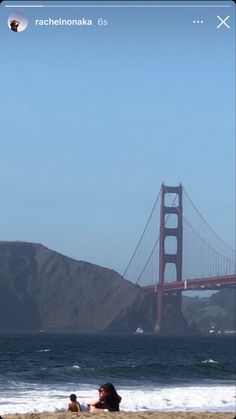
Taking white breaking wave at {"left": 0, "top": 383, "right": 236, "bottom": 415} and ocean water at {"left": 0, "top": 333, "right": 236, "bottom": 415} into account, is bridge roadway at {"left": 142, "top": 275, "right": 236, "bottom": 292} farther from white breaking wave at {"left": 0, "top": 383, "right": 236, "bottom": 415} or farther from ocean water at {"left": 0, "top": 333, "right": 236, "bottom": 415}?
white breaking wave at {"left": 0, "top": 383, "right": 236, "bottom": 415}

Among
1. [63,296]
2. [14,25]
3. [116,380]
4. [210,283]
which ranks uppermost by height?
[63,296]

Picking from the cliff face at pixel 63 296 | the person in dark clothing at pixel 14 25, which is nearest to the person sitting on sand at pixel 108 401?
the person in dark clothing at pixel 14 25

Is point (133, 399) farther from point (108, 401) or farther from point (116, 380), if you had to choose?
point (108, 401)

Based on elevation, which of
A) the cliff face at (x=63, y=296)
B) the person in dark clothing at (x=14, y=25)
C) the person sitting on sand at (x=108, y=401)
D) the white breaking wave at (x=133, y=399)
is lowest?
the person sitting on sand at (x=108, y=401)

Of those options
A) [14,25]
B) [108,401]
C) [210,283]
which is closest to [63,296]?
[210,283]

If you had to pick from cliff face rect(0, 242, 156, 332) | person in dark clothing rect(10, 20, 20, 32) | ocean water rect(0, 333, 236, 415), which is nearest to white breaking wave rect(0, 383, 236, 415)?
ocean water rect(0, 333, 236, 415)

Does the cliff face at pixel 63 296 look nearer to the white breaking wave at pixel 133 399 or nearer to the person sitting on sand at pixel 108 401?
the white breaking wave at pixel 133 399
